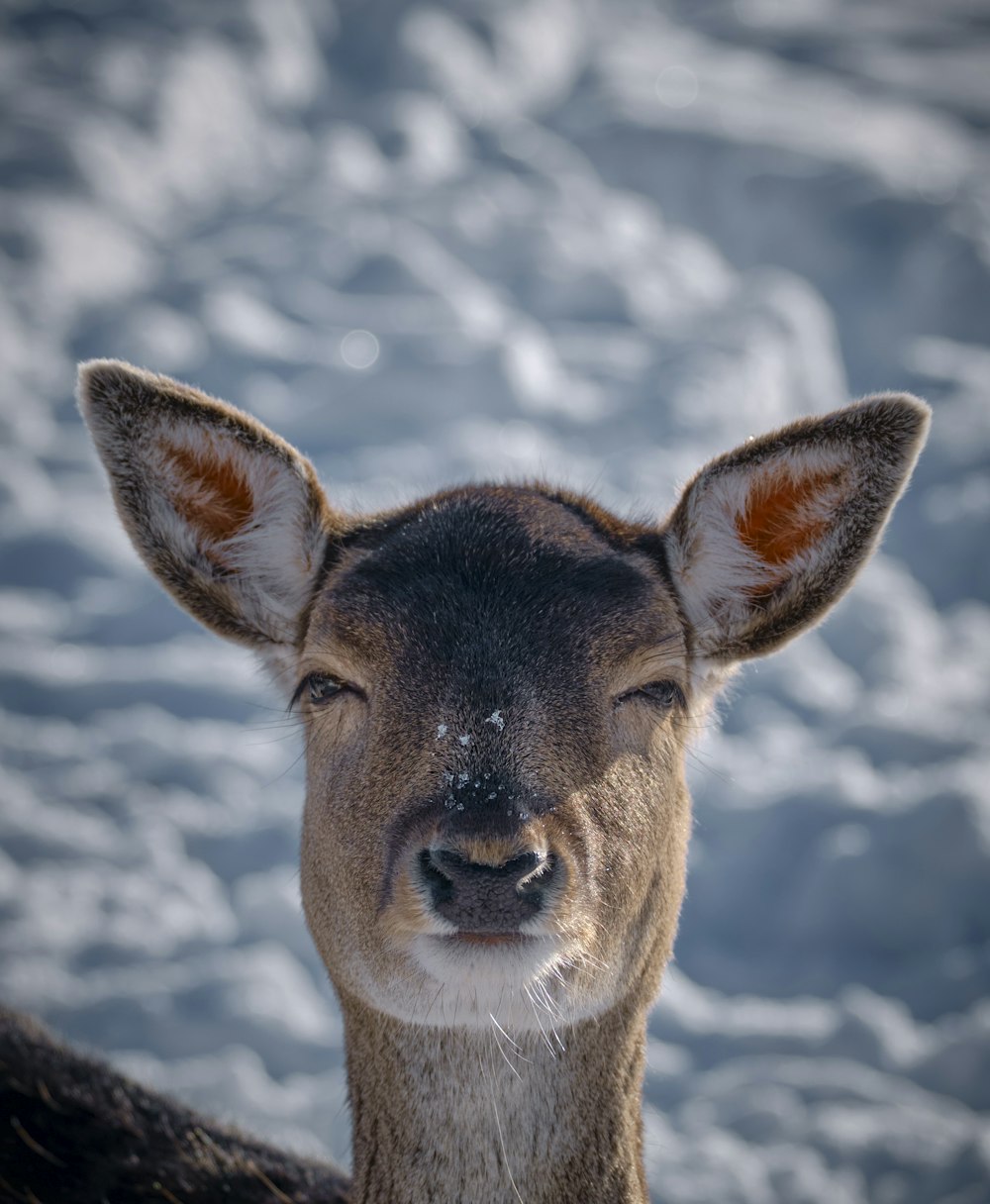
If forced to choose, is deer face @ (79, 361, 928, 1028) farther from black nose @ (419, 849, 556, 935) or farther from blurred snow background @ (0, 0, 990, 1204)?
blurred snow background @ (0, 0, 990, 1204)

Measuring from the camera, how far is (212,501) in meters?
3.08

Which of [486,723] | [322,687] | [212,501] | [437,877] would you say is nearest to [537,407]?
[212,501]

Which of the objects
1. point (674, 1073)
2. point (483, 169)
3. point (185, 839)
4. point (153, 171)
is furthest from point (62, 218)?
point (674, 1073)

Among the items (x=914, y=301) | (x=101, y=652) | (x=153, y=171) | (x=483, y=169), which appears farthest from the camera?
(x=483, y=169)

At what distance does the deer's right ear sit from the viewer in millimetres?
2898

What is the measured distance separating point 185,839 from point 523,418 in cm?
545

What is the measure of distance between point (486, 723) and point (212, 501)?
130cm

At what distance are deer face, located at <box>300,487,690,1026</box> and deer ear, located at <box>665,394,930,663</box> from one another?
0.52 ft

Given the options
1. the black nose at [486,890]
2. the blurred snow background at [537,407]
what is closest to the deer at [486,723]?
the black nose at [486,890]

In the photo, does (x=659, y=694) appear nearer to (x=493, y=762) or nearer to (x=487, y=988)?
(x=493, y=762)

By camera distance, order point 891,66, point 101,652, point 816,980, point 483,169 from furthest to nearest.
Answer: point 891,66, point 483,169, point 101,652, point 816,980

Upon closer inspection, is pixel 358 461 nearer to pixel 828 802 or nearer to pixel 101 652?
pixel 101 652

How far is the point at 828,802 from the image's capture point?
7137 millimetres

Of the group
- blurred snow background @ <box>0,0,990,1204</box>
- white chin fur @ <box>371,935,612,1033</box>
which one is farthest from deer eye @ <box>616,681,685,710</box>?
white chin fur @ <box>371,935,612,1033</box>
